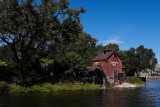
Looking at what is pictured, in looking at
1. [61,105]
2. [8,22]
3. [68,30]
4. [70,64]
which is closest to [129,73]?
[70,64]

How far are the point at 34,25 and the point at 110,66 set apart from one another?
31.0m

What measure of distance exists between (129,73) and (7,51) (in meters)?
59.8

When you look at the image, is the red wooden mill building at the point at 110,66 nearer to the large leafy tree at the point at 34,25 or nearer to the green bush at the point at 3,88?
the large leafy tree at the point at 34,25

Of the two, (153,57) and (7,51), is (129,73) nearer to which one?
(153,57)

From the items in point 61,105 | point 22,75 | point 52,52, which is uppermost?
point 52,52

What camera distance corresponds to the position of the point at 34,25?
5662 centimetres

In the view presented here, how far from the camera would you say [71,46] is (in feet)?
285

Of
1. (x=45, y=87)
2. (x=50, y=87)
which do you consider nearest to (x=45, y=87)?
(x=45, y=87)

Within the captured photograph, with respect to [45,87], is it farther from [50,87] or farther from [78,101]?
[78,101]

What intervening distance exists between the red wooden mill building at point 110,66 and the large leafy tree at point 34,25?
20.3 metres

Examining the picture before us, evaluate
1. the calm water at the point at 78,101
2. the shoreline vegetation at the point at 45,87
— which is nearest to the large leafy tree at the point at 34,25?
the shoreline vegetation at the point at 45,87

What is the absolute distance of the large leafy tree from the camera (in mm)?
55219

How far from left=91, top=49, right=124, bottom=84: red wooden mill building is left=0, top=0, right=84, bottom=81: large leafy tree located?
20.3 metres

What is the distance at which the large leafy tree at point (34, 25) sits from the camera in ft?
181
